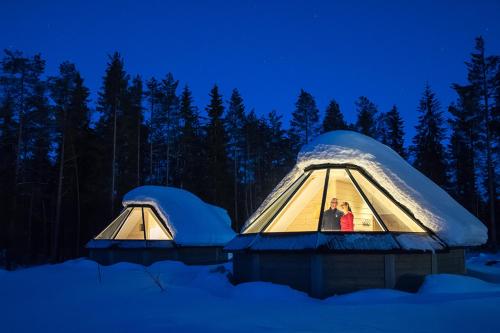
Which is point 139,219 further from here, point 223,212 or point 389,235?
point 389,235

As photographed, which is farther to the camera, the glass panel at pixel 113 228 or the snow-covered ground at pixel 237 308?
the glass panel at pixel 113 228

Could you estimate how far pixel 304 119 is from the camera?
46.4m

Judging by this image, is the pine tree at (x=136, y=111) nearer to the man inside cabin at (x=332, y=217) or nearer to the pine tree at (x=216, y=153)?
the pine tree at (x=216, y=153)

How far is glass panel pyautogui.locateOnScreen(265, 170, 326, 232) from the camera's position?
10.9 meters

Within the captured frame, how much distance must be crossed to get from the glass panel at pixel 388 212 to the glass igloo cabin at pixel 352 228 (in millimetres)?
24

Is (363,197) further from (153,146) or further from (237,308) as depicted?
(153,146)

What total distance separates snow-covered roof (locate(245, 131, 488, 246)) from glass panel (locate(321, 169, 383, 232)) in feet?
1.65

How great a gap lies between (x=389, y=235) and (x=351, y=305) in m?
2.20

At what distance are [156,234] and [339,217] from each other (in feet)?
39.4

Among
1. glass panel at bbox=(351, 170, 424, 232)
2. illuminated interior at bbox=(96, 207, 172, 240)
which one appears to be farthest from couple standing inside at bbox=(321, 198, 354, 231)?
illuminated interior at bbox=(96, 207, 172, 240)

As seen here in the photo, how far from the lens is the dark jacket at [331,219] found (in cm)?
1009

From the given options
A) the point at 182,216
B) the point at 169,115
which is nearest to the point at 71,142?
the point at 169,115

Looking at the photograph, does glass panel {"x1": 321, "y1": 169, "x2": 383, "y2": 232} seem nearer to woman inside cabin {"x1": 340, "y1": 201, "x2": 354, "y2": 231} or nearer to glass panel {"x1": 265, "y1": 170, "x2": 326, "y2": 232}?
woman inside cabin {"x1": 340, "y1": 201, "x2": 354, "y2": 231}

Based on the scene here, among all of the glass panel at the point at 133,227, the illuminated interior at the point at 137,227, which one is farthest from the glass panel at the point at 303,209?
the glass panel at the point at 133,227
